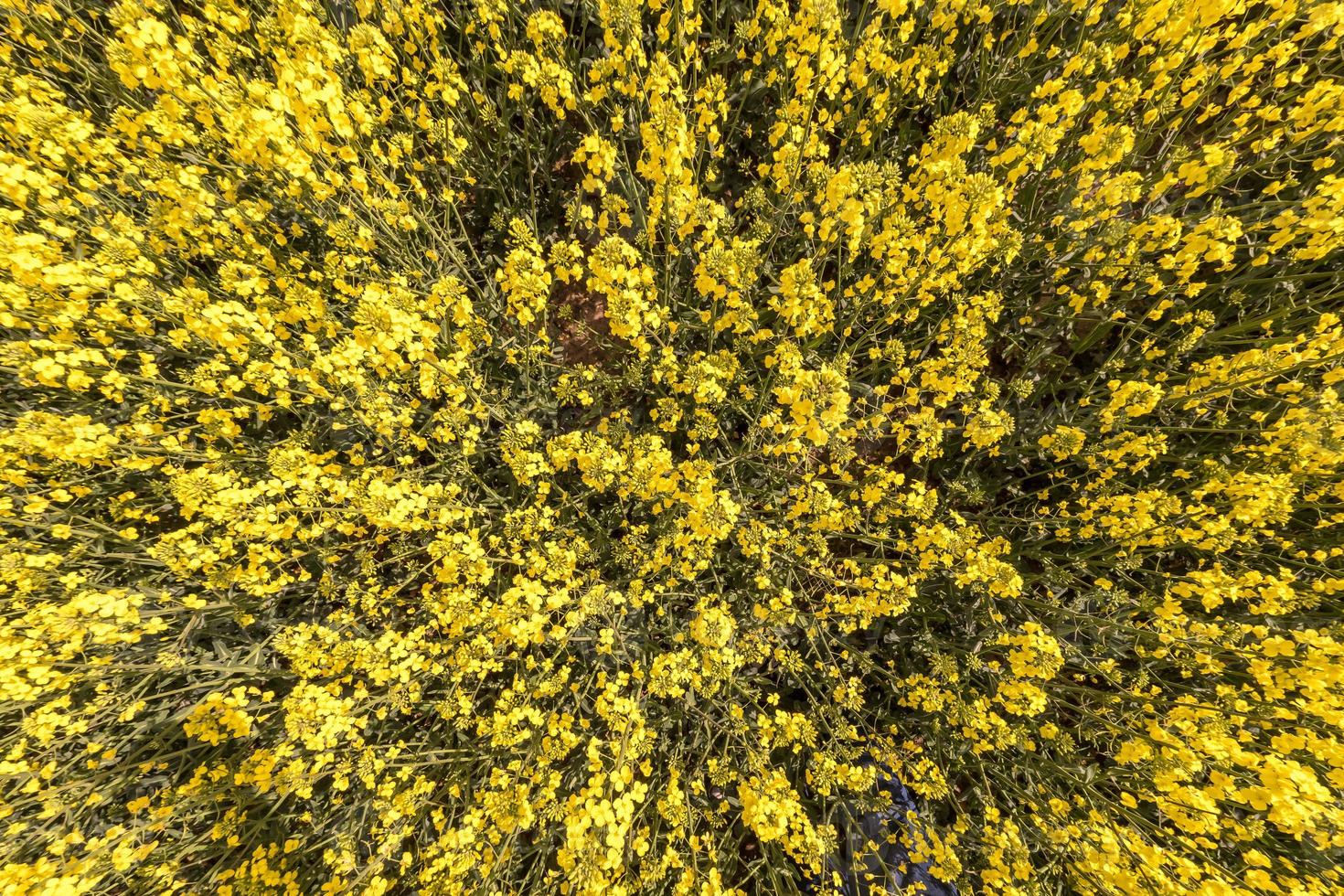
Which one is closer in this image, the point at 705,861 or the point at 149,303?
the point at 149,303

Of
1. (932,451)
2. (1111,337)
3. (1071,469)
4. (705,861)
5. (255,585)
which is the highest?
(1111,337)

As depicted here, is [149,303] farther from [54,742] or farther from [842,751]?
[842,751]

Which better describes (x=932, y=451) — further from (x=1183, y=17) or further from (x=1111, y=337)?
(x=1183, y=17)

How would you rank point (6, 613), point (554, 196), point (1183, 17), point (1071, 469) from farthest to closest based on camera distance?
point (554, 196) < point (1071, 469) < point (6, 613) < point (1183, 17)

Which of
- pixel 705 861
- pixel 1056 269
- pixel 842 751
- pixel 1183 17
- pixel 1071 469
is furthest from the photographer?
pixel 1071 469

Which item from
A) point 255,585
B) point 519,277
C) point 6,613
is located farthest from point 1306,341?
point 6,613

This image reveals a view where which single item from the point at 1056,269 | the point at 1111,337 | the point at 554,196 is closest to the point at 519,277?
the point at 554,196

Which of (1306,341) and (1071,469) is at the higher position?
(1306,341)
